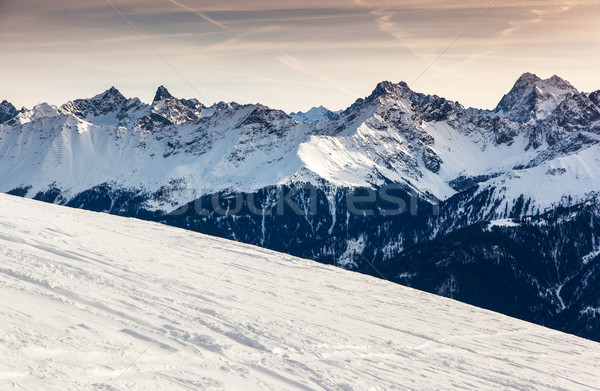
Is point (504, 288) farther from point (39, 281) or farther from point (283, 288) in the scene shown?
point (39, 281)

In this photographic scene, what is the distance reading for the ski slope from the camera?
747 inches

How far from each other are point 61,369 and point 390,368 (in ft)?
43.5

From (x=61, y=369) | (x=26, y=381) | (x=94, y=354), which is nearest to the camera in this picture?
(x=26, y=381)

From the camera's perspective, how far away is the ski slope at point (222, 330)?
19.0 m

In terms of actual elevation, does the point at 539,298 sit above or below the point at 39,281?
below

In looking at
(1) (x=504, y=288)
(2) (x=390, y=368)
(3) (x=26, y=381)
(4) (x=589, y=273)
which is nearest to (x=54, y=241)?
(3) (x=26, y=381)

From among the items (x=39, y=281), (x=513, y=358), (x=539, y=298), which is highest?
(x=39, y=281)

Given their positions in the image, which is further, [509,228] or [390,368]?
[509,228]

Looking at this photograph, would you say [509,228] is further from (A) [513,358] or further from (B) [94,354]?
(B) [94,354]

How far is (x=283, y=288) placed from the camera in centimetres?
3688

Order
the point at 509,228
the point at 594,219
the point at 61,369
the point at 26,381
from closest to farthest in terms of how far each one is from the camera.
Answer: the point at 26,381, the point at 61,369, the point at 509,228, the point at 594,219

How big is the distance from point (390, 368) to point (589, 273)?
542 ft

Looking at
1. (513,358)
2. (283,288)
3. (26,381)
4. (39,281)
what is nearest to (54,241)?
(39,281)

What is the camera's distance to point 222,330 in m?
24.2
